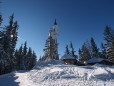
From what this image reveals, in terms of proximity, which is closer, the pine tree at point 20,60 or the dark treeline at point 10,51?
the dark treeline at point 10,51

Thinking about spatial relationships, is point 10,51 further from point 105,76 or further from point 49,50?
point 105,76

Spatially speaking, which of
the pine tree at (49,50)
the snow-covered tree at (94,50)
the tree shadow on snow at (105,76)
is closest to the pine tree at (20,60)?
the pine tree at (49,50)

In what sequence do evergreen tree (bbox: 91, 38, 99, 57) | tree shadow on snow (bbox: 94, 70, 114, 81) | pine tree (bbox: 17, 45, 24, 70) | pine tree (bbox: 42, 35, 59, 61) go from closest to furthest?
tree shadow on snow (bbox: 94, 70, 114, 81) → pine tree (bbox: 17, 45, 24, 70) → pine tree (bbox: 42, 35, 59, 61) → evergreen tree (bbox: 91, 38, 99, 57)

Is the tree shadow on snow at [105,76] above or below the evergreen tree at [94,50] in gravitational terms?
below

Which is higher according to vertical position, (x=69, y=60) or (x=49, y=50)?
(x=49, y=50)

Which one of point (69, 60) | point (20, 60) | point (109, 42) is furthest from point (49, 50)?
point (109, 42)

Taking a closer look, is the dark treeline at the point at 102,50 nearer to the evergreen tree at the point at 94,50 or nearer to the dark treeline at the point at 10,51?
the evergreen tree at the point at 94,50

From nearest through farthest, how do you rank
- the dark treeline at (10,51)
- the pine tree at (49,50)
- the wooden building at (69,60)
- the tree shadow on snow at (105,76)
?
the tree shadow on snow at (105,76)
the dark treeline at (10,51)
the wooden building at (69,60)
the pine tree at (49,50)

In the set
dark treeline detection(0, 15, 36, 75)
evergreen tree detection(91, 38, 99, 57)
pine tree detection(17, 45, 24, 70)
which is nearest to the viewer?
dark treeline detection(0, 15, 36, 75)

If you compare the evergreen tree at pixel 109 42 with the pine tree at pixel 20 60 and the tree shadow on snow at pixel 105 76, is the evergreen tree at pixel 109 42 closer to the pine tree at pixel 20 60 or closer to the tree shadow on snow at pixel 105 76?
the tree shadow on snow at pixel 105 76

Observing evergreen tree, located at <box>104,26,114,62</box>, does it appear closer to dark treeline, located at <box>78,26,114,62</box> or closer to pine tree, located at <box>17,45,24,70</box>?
dark treeline, located at <box>78,26,114,62</box>

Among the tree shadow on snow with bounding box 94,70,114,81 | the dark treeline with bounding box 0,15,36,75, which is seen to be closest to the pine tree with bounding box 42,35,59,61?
the dark treeline with bounding box 0,15,36,75

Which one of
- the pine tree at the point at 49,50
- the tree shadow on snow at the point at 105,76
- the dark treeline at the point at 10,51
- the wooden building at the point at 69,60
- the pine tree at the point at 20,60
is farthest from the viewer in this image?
the pine tree at the point at 49,50

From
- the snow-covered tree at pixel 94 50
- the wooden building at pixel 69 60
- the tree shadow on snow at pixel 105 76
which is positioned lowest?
the tree shadow on snow at pixel 105 76
